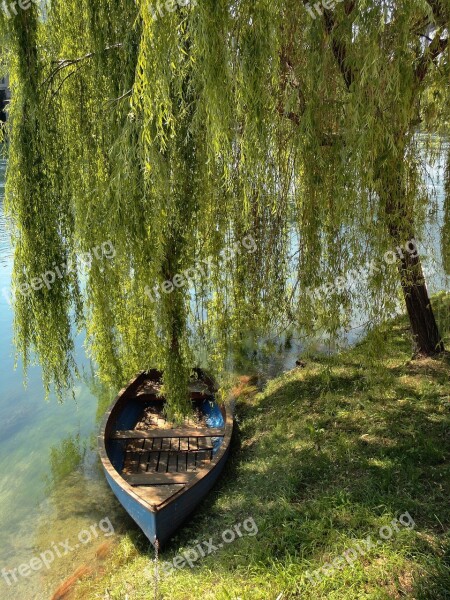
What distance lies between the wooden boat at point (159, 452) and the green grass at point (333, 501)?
283 millimetres

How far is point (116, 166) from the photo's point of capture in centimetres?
327

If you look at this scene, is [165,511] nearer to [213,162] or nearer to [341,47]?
[213,162]

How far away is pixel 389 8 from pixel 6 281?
9.27 m

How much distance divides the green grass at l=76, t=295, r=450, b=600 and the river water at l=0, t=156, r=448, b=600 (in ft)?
1.30

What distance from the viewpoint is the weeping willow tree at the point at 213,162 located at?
263cm

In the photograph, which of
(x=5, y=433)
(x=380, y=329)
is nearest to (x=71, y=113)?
(x=380, y=329)

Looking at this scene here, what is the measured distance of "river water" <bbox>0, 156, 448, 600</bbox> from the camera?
4.18m
